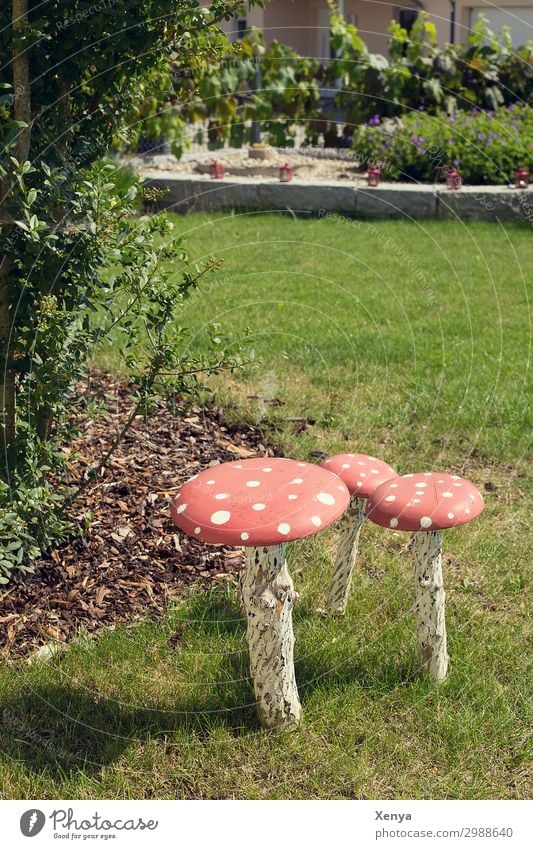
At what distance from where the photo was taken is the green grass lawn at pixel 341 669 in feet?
10.4

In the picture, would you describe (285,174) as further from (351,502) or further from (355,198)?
(351,502)

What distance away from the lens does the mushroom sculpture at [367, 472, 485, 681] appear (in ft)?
10.7

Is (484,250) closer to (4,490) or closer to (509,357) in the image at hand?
(509,357)

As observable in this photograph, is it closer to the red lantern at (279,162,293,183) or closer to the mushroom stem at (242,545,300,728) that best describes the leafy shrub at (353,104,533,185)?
the red lantern at (279,162,293,183)

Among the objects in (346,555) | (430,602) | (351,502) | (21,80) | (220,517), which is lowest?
(346,555)

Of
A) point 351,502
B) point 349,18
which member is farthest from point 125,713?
point 349,18

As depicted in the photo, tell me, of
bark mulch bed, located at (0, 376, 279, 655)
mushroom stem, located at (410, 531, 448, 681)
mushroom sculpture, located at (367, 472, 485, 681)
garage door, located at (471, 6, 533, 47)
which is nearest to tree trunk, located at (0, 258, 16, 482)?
bark mulch bed, located at (0, 376, 279, 655)

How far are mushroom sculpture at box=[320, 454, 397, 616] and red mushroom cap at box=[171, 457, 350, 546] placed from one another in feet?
1.48

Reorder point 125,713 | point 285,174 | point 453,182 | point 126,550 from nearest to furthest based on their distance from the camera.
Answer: point 125,713, point 126,550, point 453,182, point 285,174

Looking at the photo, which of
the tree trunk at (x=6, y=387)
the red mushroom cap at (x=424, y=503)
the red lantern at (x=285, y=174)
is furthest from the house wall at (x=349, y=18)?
the red mushroom cap at (x=424, y=503)

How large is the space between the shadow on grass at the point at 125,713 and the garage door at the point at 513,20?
66.4 ft

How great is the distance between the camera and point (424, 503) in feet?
10.8

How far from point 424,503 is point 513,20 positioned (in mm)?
21143
